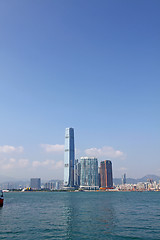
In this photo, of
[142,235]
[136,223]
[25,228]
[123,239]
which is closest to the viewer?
[123,239]

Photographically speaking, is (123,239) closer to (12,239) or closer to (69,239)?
(69,239)

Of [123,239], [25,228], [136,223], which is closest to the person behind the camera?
[123,239]

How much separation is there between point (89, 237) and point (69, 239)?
430 cm

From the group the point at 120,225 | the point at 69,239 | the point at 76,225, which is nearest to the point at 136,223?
the point at 120,225

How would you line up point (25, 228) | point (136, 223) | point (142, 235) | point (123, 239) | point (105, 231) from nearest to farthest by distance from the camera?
point (123, 239)
point (142, 235)
point (105, 231)
point (25, 228)
point (136, 223)

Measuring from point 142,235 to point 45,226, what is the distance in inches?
982

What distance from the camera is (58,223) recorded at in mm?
58469

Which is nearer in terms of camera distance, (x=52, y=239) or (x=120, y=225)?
(x=52, y=239)

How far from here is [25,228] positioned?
5203 centimetres

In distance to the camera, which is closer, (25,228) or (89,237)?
(89,237)

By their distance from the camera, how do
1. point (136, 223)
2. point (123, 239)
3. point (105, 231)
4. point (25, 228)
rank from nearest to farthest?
point (123, 239), point (105, 231), point (25, 228), point (136, 223)

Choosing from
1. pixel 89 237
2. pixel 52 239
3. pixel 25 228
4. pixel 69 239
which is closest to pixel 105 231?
pixel 89 237

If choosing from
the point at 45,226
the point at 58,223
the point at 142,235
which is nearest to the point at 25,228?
the point at 45,226

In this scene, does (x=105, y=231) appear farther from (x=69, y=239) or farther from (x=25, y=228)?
(x=25, y=228)
